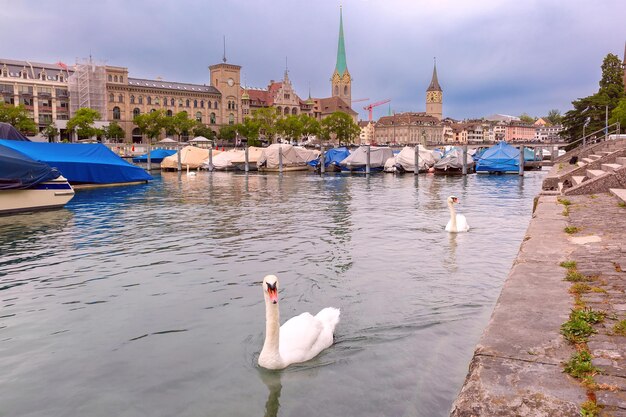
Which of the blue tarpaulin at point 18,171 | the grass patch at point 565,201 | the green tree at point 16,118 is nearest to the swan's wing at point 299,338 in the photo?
the grass patch at point 565,201

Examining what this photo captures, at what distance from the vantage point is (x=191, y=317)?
8.74m

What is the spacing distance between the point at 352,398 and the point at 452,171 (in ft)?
161

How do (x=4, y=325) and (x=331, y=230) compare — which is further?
(x=331, y=230)

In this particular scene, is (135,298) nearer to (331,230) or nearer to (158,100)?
(331,230)

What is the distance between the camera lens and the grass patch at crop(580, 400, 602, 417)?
3447mm

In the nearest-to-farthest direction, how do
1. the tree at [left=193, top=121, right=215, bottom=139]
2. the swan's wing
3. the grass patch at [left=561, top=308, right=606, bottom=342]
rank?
the grass patch at [left=561, top=308, right=606, bottom=342]
the swan's wing
the tree at [left=193, top=121, right=215, bottom=139]

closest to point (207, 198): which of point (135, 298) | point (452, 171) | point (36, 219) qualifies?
point (36, 219)

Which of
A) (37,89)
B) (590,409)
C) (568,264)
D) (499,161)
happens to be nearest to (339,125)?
(37,89)

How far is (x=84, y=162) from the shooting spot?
115 feet

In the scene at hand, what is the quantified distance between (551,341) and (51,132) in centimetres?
12117

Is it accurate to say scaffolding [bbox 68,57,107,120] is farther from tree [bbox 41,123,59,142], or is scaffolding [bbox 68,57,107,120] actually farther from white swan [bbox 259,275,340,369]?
white swan [bbox 259,275,340,369]

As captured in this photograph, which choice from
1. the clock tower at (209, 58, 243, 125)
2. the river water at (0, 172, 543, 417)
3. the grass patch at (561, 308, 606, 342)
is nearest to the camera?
the grass patch at (561, 308, 606, 342)

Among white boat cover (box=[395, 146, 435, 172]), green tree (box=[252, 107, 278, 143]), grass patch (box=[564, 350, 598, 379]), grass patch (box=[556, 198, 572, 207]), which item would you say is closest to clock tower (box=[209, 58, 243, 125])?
green tree (box=[252, 107, 278, 143])

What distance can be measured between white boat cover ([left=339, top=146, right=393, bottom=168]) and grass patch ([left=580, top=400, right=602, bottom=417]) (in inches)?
2114
